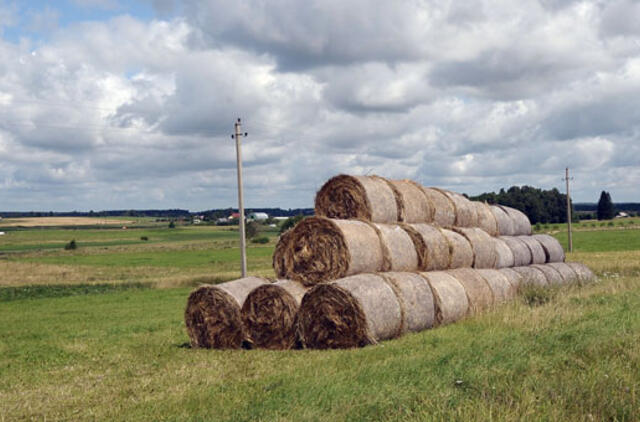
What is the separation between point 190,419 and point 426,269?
8.75 m

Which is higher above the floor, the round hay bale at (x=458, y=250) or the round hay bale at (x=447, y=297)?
the round hay bale at (x=458, y=250)

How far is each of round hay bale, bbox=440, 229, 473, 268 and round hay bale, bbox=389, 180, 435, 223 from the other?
735 millimetres

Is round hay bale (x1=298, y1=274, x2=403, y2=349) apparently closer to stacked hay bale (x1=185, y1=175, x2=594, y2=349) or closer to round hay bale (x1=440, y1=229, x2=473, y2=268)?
stacked hay bale (x1=185, y1=175, x2=594, y2=349)

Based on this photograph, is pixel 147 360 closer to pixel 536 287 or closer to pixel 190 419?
pixel 190 419

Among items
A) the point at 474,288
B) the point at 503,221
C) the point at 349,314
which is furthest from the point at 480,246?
the point at 349,314

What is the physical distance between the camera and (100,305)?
27.1 metres

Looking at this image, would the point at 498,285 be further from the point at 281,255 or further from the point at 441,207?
the point at 281,255

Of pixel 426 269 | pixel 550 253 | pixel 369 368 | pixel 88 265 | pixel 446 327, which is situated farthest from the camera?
pixel 88 265

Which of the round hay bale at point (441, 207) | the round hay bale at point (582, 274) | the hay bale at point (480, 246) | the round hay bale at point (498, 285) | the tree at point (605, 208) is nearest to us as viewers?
the round hay bale at point (498, 285)

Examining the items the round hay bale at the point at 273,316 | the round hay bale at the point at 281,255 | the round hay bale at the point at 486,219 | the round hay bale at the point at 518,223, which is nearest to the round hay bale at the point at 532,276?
the round hay bale at the point at 486,219

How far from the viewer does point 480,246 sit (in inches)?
670

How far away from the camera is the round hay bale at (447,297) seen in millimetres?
13820

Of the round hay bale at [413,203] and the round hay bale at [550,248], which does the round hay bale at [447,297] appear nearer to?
the round hay bale at [413,203]

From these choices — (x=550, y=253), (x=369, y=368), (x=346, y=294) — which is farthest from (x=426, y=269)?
(x=550, y=253)
